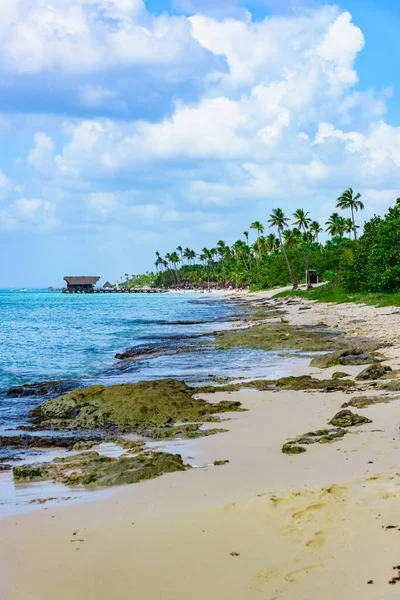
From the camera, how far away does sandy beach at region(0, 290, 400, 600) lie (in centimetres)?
472

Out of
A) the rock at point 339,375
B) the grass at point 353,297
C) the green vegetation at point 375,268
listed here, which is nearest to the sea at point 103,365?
the rock at point 339,375

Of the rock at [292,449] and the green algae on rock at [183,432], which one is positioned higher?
the rock at [292,449]

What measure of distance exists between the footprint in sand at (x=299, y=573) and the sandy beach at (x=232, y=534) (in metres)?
0.01

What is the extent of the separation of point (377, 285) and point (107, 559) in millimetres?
48263

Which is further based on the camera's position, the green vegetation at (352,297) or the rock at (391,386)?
the green vegetation at (352,297)

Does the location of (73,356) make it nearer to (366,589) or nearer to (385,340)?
(385,340)

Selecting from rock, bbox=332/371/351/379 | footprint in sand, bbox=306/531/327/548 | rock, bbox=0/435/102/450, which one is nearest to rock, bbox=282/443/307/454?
footprint in sand, bbox=306/531/327/548

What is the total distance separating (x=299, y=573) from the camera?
15.6 feet

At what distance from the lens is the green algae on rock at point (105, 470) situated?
25.5ft

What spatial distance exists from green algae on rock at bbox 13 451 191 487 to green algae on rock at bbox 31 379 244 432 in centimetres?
262

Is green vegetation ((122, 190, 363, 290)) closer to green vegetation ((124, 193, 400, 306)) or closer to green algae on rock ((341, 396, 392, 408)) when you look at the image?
green vegetation ((124, 193, 400, 306))

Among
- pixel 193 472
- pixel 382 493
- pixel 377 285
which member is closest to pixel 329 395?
pixel 193 472

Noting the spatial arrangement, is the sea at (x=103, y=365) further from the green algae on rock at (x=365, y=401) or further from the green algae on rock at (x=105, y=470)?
the green algae on rock at (x=365, y=401)

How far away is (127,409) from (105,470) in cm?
446
